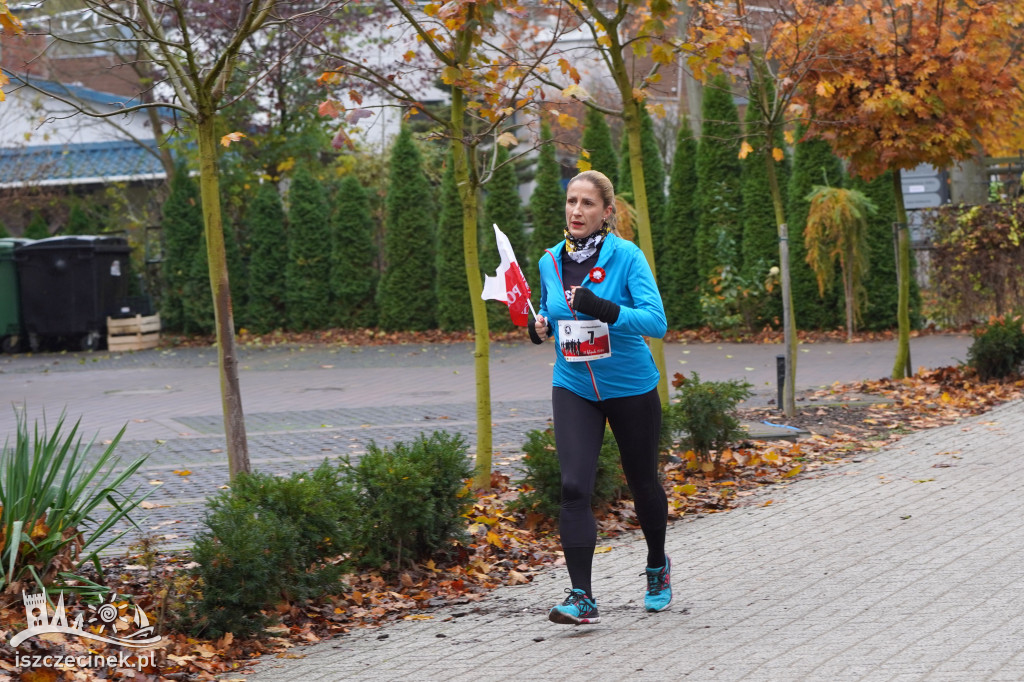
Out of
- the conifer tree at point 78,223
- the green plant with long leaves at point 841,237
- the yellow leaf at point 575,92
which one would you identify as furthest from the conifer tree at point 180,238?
the yellow leaf at point 575,92

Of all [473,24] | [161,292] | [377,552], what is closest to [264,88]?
[161,292]

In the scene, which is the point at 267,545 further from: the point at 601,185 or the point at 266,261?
the point at 266,261

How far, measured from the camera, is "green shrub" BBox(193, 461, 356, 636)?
4.96m

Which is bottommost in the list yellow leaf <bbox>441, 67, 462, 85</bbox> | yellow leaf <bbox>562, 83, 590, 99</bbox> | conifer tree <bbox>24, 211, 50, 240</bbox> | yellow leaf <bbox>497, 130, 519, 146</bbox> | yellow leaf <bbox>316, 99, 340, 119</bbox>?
yellow leaf <bbox>497, 130, 519, 146</bbox>

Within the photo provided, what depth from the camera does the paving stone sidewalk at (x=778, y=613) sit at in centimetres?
447

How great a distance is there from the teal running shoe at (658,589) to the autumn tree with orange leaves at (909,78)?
7326mm

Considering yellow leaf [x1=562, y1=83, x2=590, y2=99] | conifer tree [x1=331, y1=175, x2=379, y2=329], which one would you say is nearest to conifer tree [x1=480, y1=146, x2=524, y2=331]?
conifer tree [x1=331, y1=175, x2=379, y2=329]

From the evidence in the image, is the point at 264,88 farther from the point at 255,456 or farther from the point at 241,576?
the point at 241,576

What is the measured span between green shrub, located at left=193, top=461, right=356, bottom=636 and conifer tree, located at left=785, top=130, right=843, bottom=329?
14257mm

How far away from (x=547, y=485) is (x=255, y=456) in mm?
3706

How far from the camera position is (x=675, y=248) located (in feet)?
66.7

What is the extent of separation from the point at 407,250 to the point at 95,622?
1694 centimetres

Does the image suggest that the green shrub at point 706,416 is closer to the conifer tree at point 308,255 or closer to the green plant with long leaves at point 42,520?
the green plant with long leaves at point 42,520

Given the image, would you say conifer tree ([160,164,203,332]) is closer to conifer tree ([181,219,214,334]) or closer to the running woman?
conifer tree ([181,219,214,334])
